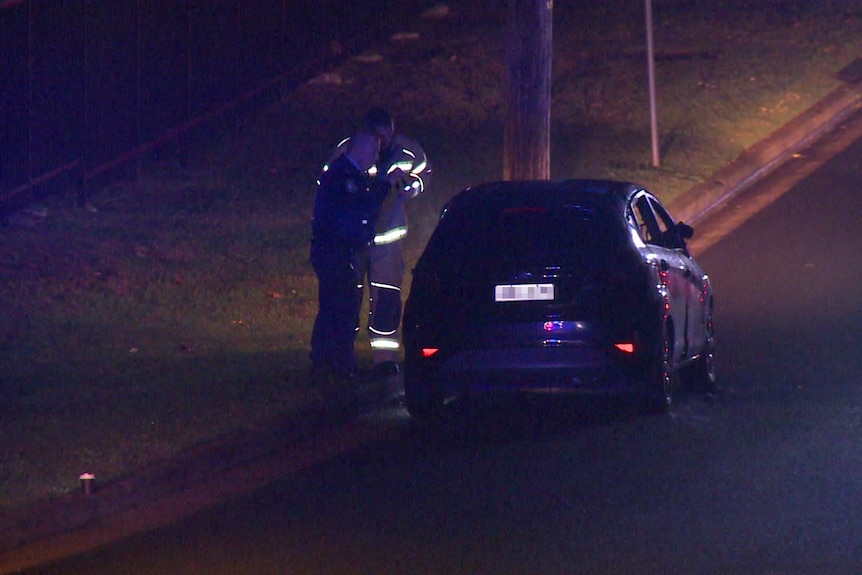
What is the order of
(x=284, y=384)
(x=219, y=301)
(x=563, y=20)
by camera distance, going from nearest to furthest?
(x=284, y=384) → (x=219, y=301) → (x=563, y=20)

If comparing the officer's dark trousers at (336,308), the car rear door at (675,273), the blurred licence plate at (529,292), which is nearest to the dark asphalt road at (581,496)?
the car rear door at (675,273)

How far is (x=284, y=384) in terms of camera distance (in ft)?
34.3

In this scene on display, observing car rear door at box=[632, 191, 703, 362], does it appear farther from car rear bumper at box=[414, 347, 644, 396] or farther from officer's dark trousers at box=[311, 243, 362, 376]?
officer's dark trousers at box=[311, 243, 362, 376]

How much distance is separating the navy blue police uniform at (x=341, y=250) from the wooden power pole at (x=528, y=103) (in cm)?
453

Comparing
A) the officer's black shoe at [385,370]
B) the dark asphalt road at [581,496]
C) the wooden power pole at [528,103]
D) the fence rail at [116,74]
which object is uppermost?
the fence rail at [116,74]

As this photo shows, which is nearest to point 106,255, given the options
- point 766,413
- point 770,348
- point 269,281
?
point 269,281

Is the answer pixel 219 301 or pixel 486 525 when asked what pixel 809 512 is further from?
pixel 219 301

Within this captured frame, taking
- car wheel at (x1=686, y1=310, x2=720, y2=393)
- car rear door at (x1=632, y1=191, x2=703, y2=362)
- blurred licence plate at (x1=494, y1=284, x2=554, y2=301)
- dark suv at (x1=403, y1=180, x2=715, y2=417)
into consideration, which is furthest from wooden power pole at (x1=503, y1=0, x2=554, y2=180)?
blurred licence plate at (x1=494, y1=284, x2=554, y2=301)

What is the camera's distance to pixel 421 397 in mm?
9758

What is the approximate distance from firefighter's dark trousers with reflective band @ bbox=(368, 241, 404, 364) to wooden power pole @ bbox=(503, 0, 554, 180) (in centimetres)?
441

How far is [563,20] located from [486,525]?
2266 centimetres

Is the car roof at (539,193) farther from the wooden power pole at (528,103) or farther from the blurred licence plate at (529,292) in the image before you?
the wooden power pole at (528,103)

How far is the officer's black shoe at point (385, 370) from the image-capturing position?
35.7ft

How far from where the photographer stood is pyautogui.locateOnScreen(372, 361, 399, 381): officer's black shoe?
35.7 ft
